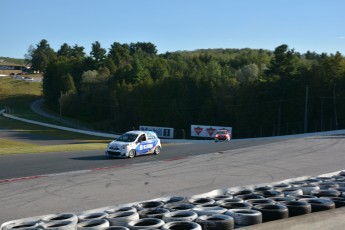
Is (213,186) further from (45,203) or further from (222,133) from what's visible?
(222,133)

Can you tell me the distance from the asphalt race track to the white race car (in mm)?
951

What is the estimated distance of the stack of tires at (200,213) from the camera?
5.59 metres

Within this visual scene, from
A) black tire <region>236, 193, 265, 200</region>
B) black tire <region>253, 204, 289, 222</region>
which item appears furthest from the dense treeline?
black tire <region>253, 204, 289, 222</region>

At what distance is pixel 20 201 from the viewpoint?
1192cm

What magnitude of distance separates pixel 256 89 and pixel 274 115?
5671 millimetres

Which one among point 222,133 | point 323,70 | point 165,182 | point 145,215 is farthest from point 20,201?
point 323,70

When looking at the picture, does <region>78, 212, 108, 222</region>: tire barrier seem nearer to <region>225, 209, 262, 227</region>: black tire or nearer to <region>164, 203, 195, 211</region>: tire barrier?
<region>164, 203, 195, 211</region>: tire barrier

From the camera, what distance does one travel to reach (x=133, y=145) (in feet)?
85.3

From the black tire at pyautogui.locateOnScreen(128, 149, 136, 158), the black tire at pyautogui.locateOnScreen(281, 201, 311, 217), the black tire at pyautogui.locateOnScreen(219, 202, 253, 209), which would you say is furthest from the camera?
the black tire at pyautogui.locateOnScreen(128, 149, 136, 158)

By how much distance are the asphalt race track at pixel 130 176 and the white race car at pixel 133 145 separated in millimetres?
951

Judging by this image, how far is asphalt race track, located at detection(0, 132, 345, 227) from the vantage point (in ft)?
39.3

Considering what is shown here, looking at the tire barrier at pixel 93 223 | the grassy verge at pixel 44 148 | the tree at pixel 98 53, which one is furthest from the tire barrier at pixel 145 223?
the tree at pixel 98 53

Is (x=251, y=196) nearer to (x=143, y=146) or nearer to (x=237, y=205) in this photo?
(x=237, y=205)

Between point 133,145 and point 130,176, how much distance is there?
9087 mm
